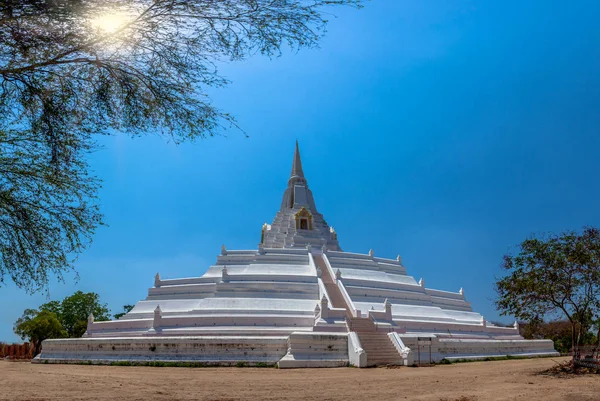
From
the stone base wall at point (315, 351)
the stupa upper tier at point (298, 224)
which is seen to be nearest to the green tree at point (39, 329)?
the stupa upper tier at point (298, 224)

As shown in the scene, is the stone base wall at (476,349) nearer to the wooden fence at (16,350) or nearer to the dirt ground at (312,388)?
the dirt ground at (312,388)

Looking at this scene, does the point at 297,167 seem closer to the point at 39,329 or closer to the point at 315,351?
the point at 39,329

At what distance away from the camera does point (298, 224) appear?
52469 millimetres

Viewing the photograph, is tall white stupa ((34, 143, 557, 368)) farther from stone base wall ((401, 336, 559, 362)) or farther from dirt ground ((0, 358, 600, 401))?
dirt ground ((0, 358, 600, 401))

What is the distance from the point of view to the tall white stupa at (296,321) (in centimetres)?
2266

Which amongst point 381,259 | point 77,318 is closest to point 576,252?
point 381,259

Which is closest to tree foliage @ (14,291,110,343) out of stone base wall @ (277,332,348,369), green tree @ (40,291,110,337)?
green tree @ (40,291,110,337)

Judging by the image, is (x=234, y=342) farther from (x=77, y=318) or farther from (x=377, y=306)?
(x=77, y=318)

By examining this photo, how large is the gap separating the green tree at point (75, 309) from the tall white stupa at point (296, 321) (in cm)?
2079

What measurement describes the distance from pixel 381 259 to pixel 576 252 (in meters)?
26.7

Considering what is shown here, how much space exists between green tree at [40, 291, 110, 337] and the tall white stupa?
2079cm

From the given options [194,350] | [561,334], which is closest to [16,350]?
[194,350]

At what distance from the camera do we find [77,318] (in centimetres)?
5169

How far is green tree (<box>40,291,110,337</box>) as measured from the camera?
50.8m
